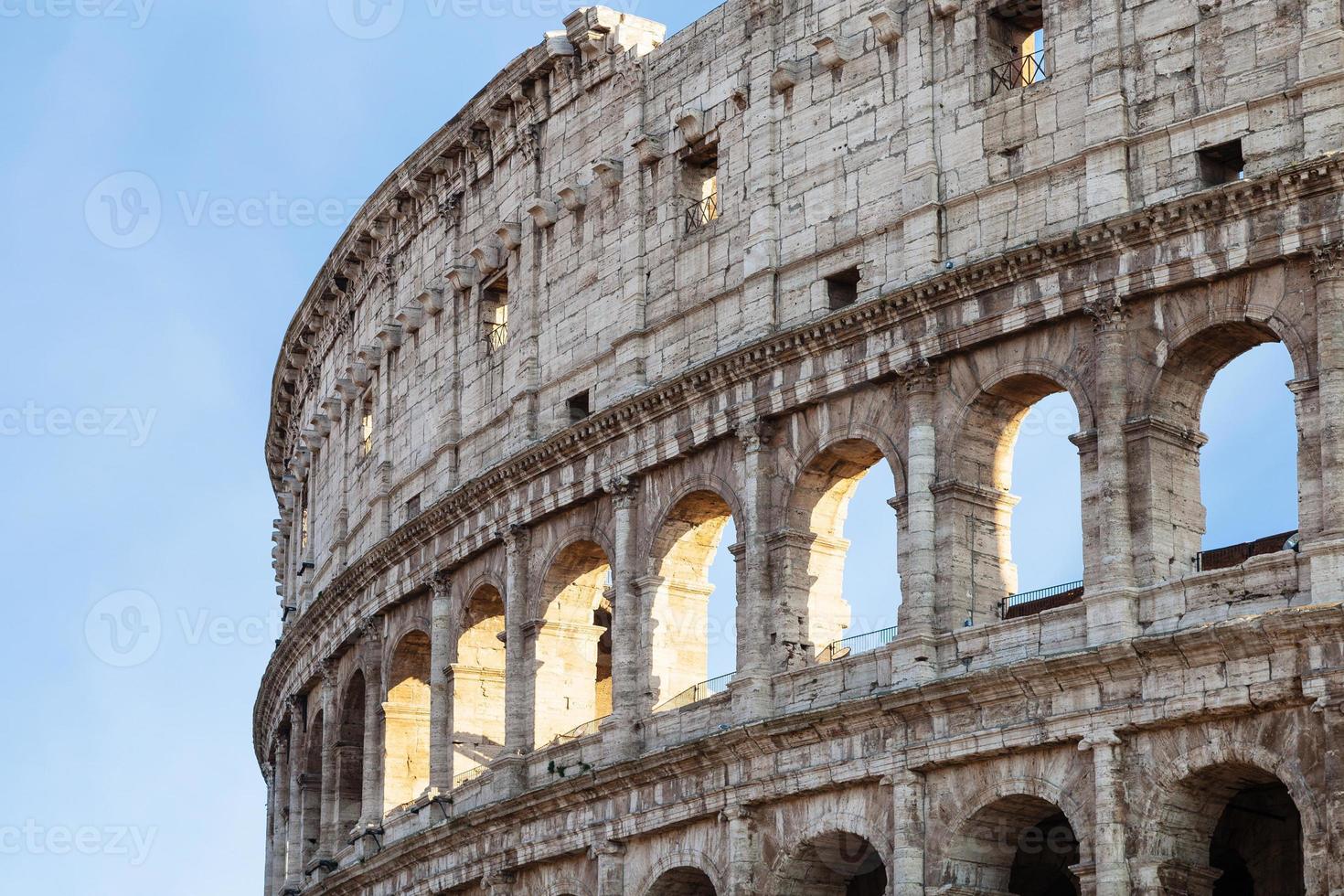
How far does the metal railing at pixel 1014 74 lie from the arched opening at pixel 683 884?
10.4 m

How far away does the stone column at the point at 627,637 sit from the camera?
3675cm

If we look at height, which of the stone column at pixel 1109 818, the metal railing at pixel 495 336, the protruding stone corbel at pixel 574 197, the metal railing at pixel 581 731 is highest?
the protruding stone corbel at pixel 574 197

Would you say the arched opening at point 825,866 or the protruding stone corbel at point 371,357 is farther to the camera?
the protruding stone corbel at point 371,357

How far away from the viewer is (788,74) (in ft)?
121

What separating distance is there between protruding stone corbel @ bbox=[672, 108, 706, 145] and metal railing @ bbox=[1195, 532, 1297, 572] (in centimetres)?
1001

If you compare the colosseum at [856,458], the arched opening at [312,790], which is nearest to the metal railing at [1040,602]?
the colosseum at [856,458]

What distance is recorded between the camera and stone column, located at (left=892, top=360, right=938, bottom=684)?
107 feet

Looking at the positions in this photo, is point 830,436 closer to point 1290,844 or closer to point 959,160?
point 959,160

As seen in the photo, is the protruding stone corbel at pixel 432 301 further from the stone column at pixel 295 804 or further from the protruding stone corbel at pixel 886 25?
the protruding stone corbel at pixel 886 25

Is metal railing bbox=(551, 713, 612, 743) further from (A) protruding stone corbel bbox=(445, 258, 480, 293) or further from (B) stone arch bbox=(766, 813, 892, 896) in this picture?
(A) protruding stone corbel bbox=(445, 258, 480, 293)

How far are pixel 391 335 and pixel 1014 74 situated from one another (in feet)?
49.5

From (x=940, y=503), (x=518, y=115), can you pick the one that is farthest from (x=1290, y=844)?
(x=518, y=115)

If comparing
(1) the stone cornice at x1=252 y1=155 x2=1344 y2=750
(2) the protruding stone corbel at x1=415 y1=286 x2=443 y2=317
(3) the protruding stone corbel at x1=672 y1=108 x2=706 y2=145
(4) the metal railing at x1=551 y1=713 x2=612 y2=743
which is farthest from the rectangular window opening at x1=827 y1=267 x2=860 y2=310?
(2) the protruding stone corbel at x1=415 y1=286 x2=443 y2=317

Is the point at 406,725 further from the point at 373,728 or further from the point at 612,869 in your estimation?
the point at 612,869
